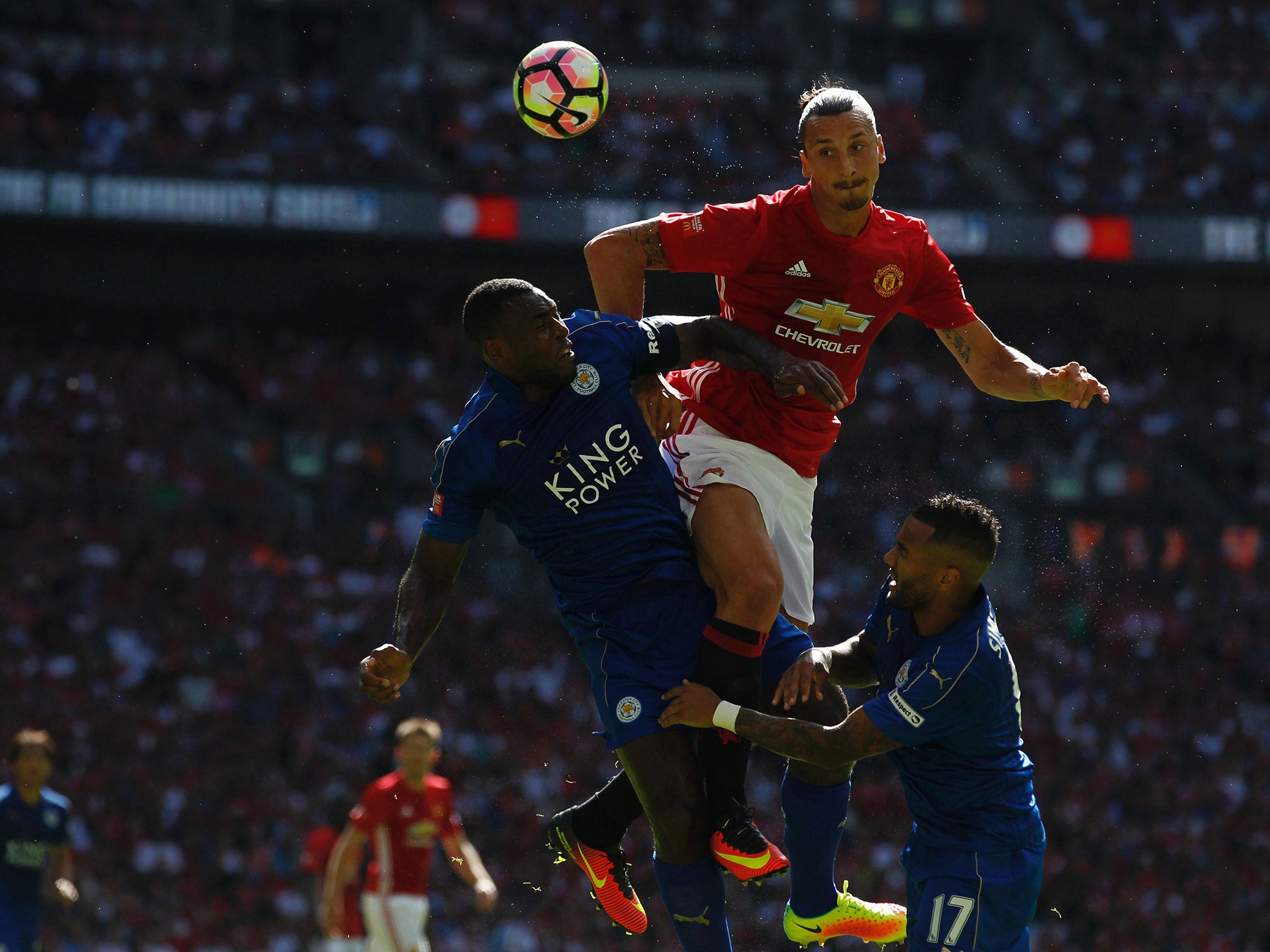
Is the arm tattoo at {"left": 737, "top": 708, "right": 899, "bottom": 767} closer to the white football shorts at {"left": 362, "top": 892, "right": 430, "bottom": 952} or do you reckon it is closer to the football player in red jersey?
the football player in red jersey

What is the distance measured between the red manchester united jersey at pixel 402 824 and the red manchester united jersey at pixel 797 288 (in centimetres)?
486

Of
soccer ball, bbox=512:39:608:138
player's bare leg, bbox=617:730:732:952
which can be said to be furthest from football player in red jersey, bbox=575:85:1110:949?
soccer ball, bbox=512:39:608:138

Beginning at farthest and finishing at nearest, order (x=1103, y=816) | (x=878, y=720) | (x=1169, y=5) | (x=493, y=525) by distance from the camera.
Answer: (x=1169, y=5), (x=493, y=525), (x=1103, y=816), (x=878, y=720)

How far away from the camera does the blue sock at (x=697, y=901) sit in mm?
5156

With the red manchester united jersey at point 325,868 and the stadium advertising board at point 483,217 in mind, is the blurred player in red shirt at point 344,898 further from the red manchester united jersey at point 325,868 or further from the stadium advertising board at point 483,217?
the stadium advertising board at point 483,217

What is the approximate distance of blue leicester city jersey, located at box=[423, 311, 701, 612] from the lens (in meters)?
5.14

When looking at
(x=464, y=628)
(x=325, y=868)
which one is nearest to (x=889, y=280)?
(x=325, y=868)

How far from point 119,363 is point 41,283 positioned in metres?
2.68

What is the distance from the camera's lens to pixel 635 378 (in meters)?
5.38

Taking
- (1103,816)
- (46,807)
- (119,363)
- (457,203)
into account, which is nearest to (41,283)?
(119,363)

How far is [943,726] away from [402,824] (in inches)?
210

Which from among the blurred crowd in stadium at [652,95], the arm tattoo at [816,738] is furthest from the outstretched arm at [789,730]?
the blurred crowd in stadium at [652,95]

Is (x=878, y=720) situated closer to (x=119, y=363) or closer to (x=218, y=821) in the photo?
(x=218, y=821)

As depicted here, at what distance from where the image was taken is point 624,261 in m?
5.44
